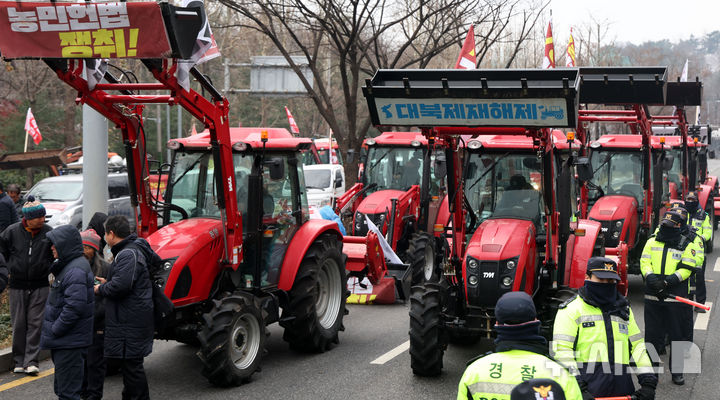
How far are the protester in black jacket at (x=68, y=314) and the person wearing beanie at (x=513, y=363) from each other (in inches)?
149

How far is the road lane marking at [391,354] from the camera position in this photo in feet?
29.8

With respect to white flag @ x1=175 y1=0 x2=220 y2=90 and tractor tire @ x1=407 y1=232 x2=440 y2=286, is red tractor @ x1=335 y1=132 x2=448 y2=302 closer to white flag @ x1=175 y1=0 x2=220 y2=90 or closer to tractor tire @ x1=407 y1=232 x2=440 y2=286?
tractor tire @ x1=407 y1=232 x2=440 y2=286

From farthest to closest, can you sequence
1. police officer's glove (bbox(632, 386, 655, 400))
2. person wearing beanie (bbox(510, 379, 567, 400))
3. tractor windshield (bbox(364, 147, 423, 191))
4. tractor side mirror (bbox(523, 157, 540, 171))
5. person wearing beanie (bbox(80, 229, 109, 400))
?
tractor windshield (bbox(364, 147, 423, 191)), tractor side mirror (bbox(523, 157, 540, 171)), person wearing beanie (bbox(80, 229, 109, 400)), police officer's glove (bbox(632, 386, 655, 400)), person wearing beanie (bbox(510, 379, 567, 400))

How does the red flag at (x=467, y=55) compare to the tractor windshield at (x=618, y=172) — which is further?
the tractor windshield at (x=618, y=172)

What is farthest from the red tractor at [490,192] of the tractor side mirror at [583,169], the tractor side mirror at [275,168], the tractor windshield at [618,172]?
the tractor windshield at [618,172]

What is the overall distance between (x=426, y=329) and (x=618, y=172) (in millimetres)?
8298

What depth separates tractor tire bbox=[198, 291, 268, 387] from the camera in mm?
7527

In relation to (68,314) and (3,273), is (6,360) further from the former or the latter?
(68,314)

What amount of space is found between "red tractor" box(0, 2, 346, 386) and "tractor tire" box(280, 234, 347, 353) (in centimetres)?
1

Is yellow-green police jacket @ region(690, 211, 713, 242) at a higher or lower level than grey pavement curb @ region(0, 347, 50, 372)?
higher

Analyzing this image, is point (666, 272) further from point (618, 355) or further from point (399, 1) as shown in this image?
point (399, 1)

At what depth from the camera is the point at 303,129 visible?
47250 millimetres

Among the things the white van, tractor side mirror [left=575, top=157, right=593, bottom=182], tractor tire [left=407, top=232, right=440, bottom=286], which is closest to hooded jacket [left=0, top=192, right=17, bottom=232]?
tractor tire [left=407, top=232, right=440, bottom=286]

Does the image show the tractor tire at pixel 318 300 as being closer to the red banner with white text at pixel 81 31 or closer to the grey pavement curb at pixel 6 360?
the grey pavement curb at pixel 6 360
